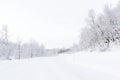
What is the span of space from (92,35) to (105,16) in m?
8.02

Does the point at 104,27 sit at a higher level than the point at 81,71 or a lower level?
higher

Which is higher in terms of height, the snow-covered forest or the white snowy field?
the snow-covered forest

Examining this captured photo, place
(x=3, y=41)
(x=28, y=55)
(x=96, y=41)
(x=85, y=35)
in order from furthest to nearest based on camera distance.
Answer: (x=28, y=55), (x=3, y=41), (x=85, y=35), (x=96, y=41)

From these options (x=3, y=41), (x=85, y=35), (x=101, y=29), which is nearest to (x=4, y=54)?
(x=3, y=41)

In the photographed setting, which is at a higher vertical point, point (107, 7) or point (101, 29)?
point (107, 7)

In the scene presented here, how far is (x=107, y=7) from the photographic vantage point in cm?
5219

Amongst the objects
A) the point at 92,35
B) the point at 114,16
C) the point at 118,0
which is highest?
the point at 118,0

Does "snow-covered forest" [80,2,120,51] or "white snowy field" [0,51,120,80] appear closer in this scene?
"white snowy field" [0,51,120,80]

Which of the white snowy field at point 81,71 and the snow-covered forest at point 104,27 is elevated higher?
the snow-covered forest at point 104,27

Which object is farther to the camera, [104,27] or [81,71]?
[104,27]

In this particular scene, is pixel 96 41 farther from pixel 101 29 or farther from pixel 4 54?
pixel 4 54

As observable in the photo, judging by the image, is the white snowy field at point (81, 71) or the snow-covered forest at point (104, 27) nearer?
the white snowy field at point (81, 71)

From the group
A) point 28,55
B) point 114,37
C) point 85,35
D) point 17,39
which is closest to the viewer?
point 114,37

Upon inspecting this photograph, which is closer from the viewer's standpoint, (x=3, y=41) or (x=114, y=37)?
(x=114, y=37)
